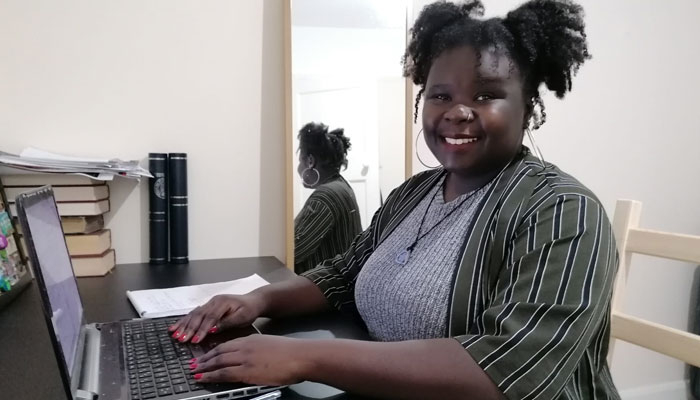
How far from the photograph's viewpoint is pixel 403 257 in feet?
3.13

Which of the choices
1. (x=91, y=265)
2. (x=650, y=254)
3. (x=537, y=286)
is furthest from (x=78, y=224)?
(x=650, y=254)

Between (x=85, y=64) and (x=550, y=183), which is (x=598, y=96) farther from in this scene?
(x=85, y=64)

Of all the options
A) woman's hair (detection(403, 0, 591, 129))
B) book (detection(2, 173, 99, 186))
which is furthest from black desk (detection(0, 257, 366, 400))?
woman's hair (detection(403, 0, 591, 129))

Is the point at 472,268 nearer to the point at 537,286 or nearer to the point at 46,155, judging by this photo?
the point at 537,286

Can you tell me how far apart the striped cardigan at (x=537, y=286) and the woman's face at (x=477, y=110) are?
0.16 ft

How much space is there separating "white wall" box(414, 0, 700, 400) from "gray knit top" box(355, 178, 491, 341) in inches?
32.5

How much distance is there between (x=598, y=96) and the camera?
199cm

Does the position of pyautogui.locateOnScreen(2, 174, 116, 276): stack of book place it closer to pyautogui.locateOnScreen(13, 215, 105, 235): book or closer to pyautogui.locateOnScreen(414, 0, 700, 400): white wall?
pyautogui.locateOnScreen(13, 215, 105, 235): book

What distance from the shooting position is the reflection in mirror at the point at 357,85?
5.20 feet

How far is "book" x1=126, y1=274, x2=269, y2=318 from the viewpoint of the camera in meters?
1.02

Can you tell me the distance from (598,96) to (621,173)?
1.08ft

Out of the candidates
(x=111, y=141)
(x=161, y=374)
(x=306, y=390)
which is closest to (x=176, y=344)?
(x=161, y=374)

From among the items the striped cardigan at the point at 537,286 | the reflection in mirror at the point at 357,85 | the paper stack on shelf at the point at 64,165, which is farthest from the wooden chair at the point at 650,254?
the paper stack on shelf at the point at 64,165

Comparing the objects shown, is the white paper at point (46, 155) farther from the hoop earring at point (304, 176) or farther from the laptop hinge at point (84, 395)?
the laptop hinge at point (84, 395)
